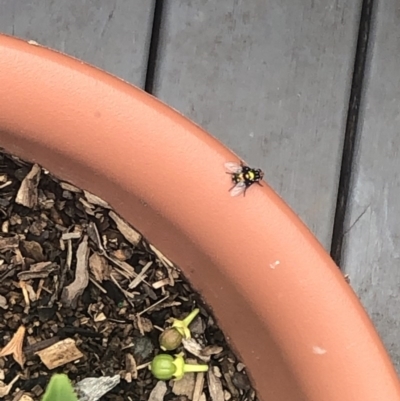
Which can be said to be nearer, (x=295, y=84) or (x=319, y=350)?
(x=319, y=350)

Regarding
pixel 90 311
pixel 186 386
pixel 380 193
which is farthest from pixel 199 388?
pixel 380 193

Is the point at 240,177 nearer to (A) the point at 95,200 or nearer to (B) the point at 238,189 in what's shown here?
(B) the point at 238,189

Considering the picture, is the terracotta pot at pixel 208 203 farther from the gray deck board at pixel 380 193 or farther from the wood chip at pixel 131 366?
the gray deck board at pixel 380 193

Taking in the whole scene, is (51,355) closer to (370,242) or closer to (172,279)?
(172,279)

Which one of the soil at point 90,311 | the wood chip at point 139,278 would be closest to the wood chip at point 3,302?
the soil at point 90,311

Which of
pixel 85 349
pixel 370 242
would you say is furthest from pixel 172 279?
pixel 370 242

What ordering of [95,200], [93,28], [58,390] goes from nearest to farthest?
1. [58,390]
2. [95,200]
3. [93,28]

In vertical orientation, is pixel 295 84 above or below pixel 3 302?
above
